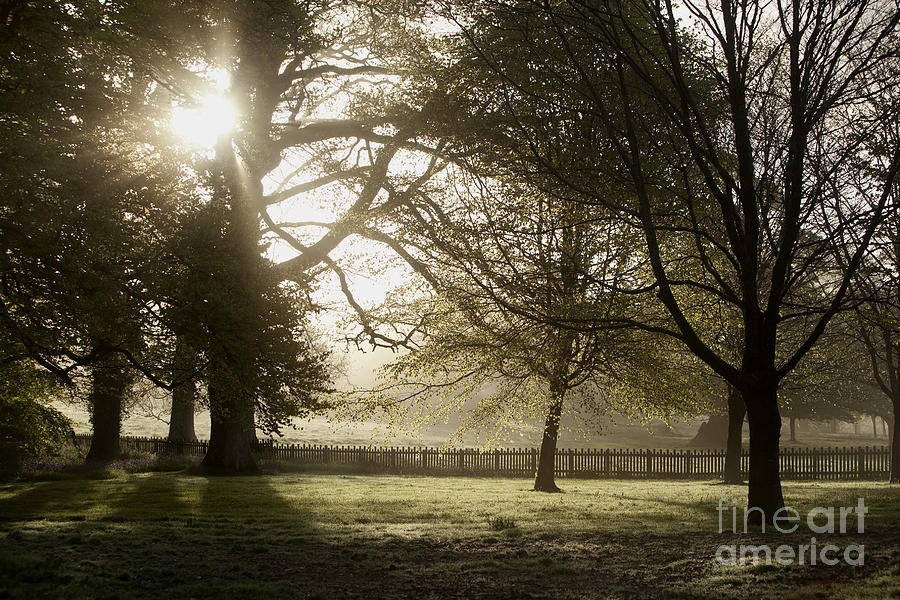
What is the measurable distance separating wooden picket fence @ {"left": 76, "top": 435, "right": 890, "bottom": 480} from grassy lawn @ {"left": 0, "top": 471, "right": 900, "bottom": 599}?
513 inches

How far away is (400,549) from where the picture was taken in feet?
28.5

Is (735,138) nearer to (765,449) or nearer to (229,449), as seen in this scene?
(765,449)

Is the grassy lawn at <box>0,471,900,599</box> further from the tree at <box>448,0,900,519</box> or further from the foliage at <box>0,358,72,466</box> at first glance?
the tree at <box>448,0,900,519</box>

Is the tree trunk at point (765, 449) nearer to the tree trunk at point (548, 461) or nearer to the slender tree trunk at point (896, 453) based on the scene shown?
the tree trunk at point (548, 461)

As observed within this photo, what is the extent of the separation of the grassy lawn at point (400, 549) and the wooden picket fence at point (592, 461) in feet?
42.8

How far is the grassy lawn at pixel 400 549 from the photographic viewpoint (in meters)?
6.34

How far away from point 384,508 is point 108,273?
691 centimetres

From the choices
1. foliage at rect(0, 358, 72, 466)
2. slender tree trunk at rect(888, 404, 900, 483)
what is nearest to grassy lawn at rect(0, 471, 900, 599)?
foliage at rect(0, 358, 72, 466)

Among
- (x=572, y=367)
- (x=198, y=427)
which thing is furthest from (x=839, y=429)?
(x=572, y=367)

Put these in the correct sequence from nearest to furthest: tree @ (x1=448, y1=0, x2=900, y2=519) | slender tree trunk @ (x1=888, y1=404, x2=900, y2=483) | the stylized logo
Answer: the stylized logo, tree @ (x1=448, y1=0, x2=900, y2=519), slender tree trunk @ (x1=888, y1=404, x2=900, y2=483)

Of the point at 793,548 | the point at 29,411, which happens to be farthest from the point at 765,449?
the point at 29,411

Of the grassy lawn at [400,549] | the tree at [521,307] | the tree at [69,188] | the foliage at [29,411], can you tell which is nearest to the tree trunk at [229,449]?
the foliage at [29,411]

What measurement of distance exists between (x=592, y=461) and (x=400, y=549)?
20.8 meters

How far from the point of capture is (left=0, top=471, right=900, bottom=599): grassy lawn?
6.34 meters
